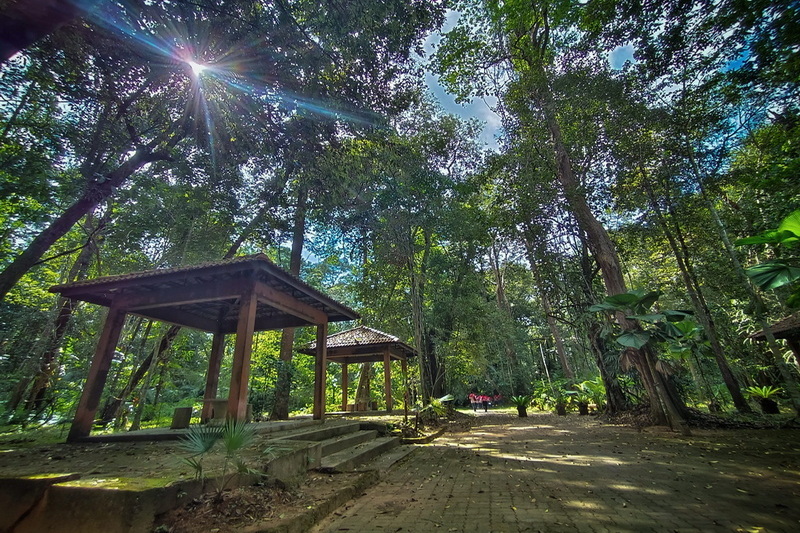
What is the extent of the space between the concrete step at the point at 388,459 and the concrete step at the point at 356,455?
9 cm

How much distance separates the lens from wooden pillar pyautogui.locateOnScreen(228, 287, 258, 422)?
4902 millimetres

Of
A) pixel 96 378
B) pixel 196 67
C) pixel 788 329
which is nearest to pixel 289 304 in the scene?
pixel 96 378

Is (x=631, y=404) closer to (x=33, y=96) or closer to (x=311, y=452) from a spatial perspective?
(x=311, y=452)

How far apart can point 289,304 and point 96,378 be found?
3438 millimetres

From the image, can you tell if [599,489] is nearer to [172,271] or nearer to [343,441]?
[343,441]

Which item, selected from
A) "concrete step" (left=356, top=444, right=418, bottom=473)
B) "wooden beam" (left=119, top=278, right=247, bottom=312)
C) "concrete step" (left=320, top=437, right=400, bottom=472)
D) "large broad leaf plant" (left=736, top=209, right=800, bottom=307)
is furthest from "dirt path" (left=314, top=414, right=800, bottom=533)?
"wooden beam" (left=119, top=278, right=247, bottom=312)

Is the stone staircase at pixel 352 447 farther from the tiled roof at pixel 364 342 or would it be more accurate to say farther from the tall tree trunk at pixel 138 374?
the tall tree trunk at pixel 138 374

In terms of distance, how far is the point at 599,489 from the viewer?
3.43m

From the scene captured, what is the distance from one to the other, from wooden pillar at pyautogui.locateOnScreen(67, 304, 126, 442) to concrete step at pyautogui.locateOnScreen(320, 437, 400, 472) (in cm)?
427

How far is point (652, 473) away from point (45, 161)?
12633mm

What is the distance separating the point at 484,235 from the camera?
11664mm

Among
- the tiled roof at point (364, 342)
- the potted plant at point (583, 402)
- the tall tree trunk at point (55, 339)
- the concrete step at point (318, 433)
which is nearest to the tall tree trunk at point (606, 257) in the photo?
the potted plant at point (583, 402)

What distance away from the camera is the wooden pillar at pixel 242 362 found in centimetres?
490

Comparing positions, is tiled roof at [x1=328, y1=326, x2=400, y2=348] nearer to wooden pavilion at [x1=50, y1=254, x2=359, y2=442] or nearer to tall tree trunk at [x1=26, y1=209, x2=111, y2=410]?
wooden pavilion at [x1=50, y1=254, x2=359, y2=442]
